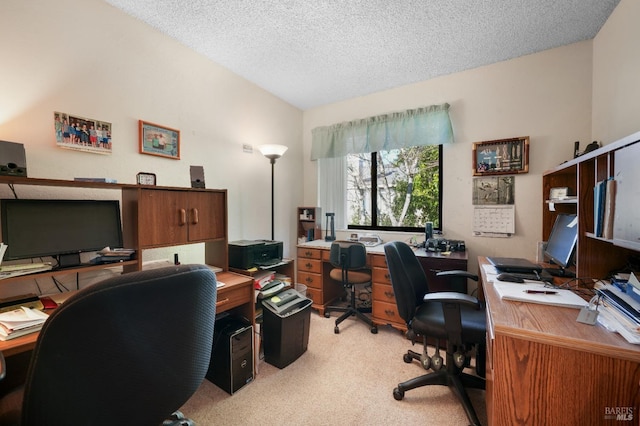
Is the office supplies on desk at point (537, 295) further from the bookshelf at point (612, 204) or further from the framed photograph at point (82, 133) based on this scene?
the framed photograph at point (82, 133)

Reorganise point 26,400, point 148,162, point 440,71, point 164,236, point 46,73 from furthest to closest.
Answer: point 440,71 < point 148,162 < point 164,236 < point 46,73 < point 26,400

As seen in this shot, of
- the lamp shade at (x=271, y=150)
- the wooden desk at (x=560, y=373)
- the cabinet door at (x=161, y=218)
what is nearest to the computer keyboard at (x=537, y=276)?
the wooden desk at (x=560, y=373)

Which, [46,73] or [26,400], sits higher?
[46,73]

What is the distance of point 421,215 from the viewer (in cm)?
303

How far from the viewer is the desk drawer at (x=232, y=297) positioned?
5.49ft

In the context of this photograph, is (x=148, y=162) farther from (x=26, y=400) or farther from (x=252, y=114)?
(x=26, y=400)

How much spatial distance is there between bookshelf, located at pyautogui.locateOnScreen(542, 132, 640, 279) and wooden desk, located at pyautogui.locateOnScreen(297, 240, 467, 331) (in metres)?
0.73

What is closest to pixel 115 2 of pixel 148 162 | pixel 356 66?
pixel 148 162

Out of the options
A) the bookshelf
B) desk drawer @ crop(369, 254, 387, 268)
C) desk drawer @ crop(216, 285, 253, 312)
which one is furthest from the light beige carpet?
the bookshelf

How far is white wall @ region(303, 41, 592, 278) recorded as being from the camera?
2223 mm

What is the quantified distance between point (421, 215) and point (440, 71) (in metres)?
1.56

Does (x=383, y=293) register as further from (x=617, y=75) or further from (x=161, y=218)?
(x=617, y=75)

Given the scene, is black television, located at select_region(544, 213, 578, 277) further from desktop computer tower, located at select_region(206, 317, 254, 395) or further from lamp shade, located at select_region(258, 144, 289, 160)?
lamp shade, located at select_region(258, 144, 289, 160)

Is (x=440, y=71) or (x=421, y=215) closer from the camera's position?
(x=440, y=71)
